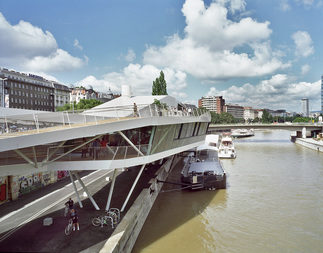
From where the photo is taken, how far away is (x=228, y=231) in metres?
15.0

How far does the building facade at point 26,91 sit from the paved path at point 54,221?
60.2m

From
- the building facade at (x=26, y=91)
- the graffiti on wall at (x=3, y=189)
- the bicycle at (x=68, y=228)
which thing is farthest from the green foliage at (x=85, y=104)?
the bicycle at (x=68, y=228)

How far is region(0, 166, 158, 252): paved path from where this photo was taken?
10471 mm

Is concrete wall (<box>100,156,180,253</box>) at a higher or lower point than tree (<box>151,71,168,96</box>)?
lower

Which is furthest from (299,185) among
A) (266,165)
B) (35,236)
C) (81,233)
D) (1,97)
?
(1,97)

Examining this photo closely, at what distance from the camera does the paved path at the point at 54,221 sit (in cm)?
1047

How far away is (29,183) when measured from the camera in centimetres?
1914

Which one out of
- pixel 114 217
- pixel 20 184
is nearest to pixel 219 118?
pixel 20 184

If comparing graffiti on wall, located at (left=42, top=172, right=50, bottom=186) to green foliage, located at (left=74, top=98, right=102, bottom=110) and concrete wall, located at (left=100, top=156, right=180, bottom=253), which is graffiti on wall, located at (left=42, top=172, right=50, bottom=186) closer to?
concrete wall, located at (left=100, top=156, right=180, bottom=253)

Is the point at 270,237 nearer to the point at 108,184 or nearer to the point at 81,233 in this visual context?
the point at 81,233

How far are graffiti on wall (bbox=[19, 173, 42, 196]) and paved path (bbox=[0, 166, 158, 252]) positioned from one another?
0.54m

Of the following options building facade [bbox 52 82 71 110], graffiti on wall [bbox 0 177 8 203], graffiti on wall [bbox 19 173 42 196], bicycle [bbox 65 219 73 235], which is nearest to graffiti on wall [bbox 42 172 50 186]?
graffiti on wall [bbox 19 173 42 196]

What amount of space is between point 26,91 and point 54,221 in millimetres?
76690

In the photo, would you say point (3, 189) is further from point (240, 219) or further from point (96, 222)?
point (240, 219)
